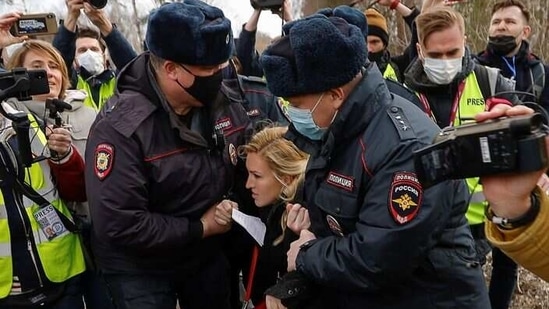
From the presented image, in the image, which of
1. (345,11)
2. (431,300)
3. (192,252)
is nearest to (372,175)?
(431,300)

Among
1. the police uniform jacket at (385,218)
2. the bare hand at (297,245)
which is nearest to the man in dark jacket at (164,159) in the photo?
the bare hand at (297,245)

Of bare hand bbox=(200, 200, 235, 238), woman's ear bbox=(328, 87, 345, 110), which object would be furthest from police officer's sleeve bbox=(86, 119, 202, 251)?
woman's ear bbox=(328, 87, 345, 110)

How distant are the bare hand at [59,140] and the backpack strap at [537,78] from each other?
128 inches

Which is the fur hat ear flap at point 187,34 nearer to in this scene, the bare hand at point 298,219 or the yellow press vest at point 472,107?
the bare hand at point 298,219

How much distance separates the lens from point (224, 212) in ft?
9.12

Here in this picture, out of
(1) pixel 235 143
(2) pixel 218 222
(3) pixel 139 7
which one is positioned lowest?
(3) pixel 139 7

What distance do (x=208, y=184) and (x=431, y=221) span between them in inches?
49.4

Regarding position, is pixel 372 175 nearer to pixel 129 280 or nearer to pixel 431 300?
pixel 431 300

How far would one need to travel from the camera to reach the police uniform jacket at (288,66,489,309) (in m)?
1.80

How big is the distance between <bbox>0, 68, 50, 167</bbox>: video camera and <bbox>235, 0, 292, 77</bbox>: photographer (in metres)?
1.67

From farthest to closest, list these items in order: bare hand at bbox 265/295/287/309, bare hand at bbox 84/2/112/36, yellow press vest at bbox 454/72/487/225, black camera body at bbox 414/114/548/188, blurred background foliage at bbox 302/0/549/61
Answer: blurred background foliage at bbox 302/0/549/61
bare hand at bbox 84/2/112/36
yellow press vest at bbox 454/72/487/225
bare hand at bbox 265/295/287/309
black camera body at bbox 414/114/548/188

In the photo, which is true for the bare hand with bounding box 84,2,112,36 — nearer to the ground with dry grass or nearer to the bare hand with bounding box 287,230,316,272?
the bare hand with bounding box 287,230,316,272

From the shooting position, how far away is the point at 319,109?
2.01 m

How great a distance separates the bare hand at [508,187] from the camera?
4.47ft
